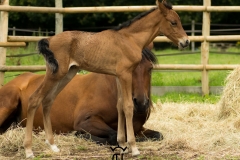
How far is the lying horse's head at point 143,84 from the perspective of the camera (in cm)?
531

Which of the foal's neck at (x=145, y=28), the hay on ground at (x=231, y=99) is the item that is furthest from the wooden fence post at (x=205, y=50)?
the foal's neck at (x=145, y=28)

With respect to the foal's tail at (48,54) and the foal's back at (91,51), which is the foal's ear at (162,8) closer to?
the foal's back at (91,51)

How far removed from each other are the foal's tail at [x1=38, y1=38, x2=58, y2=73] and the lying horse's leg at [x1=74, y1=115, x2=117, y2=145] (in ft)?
3.92

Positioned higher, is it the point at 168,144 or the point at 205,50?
the point at 205,50

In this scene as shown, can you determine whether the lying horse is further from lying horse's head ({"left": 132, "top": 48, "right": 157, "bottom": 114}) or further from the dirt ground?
the dirt ground

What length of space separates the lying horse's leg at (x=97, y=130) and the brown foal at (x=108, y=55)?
1.81 ft

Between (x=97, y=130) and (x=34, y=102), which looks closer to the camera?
(x=34, y=102)

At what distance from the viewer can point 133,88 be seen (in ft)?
17.7

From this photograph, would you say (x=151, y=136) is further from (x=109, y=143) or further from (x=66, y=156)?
(x=66, y=156)

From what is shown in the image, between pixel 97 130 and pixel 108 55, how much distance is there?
1167 mm

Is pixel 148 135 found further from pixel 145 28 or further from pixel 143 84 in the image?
pixel 145 28

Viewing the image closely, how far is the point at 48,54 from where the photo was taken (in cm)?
491

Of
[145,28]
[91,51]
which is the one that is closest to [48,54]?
[91,51]

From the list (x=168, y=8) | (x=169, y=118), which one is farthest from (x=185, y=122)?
(x=168, y=8)
